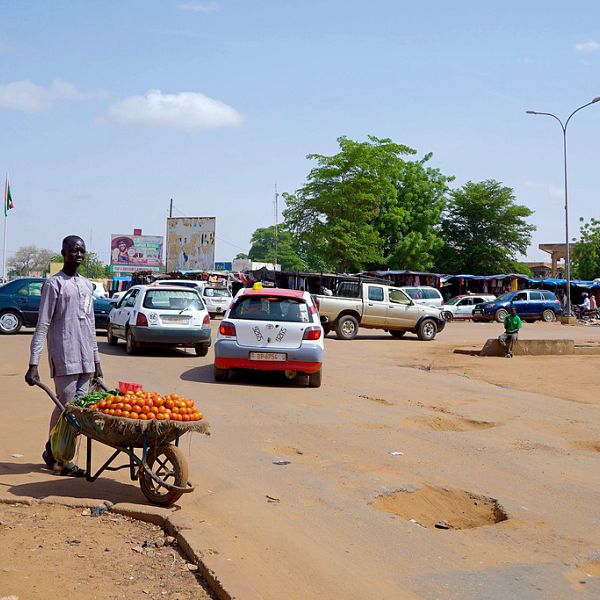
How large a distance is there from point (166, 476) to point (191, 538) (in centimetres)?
103

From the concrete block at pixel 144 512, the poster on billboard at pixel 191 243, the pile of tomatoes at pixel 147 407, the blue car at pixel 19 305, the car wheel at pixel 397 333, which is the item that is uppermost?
the poster on billboard at pixel 191 243

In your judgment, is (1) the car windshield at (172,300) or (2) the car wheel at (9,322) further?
(2) the car wheel at (9,322)

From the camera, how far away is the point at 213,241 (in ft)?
220

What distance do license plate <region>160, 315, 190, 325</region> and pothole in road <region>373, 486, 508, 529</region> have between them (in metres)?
11.2

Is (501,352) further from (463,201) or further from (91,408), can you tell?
(463,201)

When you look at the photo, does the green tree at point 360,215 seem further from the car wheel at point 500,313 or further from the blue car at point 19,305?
the blue car at point 19,305

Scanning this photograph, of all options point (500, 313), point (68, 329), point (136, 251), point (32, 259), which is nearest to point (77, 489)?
point (68, 329)

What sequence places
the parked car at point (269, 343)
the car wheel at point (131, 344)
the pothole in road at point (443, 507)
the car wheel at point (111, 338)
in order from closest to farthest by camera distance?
1. the pothole in road at point (443, 507)
2. the parked car at point (269, 343)
3. the car wheel at point (131, 344)
4. the car wheel at point (111, 338)

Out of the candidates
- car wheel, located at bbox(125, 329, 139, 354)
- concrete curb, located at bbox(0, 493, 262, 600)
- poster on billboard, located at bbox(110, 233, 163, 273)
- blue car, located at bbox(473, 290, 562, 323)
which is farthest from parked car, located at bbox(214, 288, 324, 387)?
poster on billboard, located at bbox(110, 233, 163, 273)

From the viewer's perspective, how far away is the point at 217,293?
117 ft

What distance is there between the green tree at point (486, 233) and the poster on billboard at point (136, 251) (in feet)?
93.2

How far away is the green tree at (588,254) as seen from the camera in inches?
2692

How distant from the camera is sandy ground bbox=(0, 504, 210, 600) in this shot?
14.2 feet

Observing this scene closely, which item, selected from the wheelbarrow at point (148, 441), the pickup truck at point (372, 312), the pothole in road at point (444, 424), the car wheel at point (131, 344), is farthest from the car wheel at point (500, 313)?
the wheelbarrow at point (148, 441)
